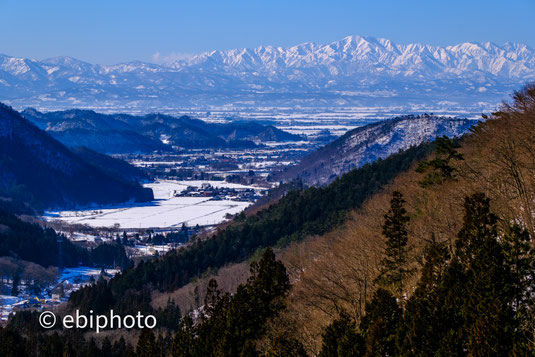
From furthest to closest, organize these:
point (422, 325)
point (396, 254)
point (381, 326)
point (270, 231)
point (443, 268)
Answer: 1. point (270, 231)
2. point (396, 254)
3. point (443, 268)
4. point (381, 326)
5. point (422, 325)

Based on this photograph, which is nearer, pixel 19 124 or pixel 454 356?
pixel 454 356

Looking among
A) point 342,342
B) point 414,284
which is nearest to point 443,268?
point 414,284

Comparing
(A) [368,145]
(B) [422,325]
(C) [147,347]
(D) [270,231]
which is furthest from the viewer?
(A) [368,145]

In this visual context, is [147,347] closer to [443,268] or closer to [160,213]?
[443,268]

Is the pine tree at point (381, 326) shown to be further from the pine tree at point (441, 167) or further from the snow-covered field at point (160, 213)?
the snow-covered field at point (160, 213)

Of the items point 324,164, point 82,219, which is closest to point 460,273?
point 82,219

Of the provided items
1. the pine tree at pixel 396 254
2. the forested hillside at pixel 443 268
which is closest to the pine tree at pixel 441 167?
the forested hillside at pixel 443 268

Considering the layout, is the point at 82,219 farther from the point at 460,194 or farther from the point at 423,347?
the point at 423,347

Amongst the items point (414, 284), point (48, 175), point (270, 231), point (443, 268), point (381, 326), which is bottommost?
point (48, 175)

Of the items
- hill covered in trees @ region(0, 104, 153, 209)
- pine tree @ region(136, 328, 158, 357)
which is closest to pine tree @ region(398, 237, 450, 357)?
pine tree @ region(136, 328, 158, 357)
